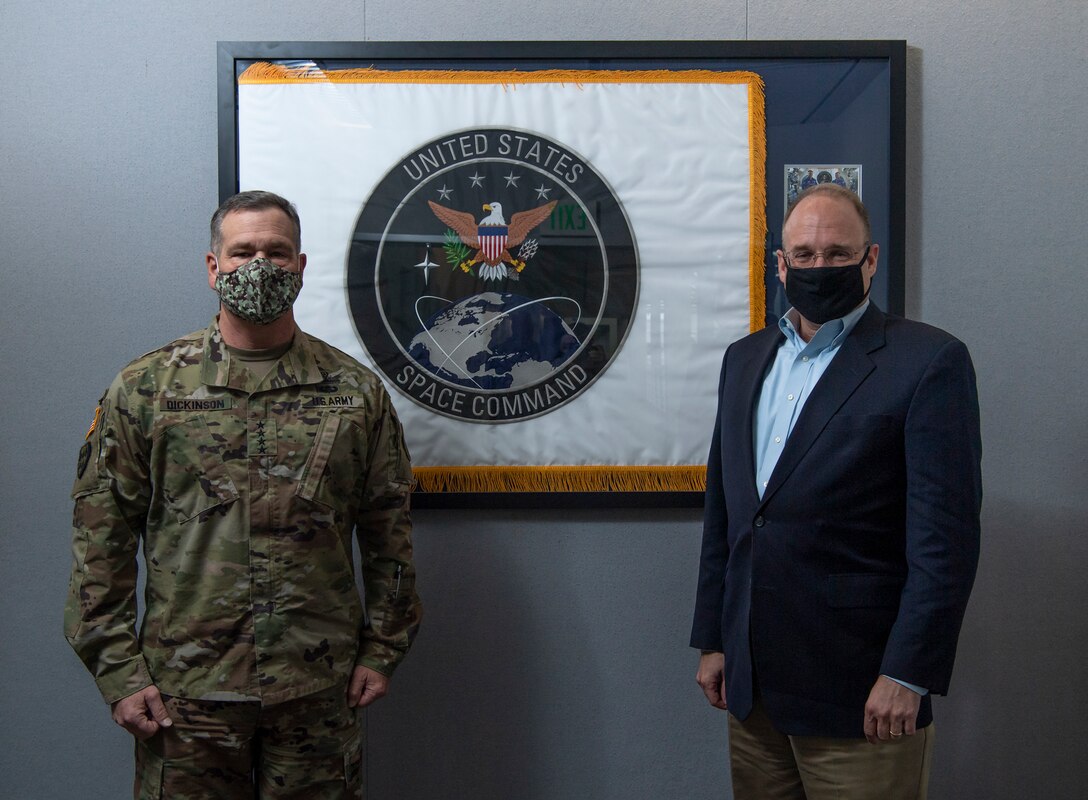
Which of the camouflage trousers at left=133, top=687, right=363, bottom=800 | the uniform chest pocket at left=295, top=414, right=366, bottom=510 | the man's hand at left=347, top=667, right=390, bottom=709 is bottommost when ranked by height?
the camouflage trousers at left=133, top=687, right=363, bottom=800

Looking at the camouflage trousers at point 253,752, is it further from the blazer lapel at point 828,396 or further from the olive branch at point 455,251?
the olive branch at point 455,251

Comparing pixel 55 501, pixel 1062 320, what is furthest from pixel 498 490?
pixel 1062 320

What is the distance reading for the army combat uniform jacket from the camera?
4.40 feet

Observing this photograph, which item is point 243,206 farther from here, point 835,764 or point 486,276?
point 835,764

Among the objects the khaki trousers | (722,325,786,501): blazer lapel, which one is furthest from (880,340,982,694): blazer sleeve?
(722,325,786,501): blazer lapel

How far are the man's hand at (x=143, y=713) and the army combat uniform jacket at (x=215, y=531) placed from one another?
18mm

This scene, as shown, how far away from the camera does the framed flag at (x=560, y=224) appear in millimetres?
1866

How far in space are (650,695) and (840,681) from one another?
0.74 metres

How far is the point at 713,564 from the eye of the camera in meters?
1.49

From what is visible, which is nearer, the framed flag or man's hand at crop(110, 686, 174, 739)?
man's hand at crop(110, 686, 174, 739)

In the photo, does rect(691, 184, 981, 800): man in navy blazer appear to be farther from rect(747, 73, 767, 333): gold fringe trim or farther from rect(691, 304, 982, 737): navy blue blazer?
rect(747, 73, 767, 333): gold fringe trim

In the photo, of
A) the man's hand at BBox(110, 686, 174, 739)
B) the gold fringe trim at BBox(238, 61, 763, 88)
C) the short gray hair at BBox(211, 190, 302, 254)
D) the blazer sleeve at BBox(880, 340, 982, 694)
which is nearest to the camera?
the blazer sleeve at BBox(880, 340, 982, 694)

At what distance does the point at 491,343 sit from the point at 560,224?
13.4 inches

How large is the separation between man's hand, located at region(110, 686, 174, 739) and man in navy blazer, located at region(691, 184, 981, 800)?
1.01 m
